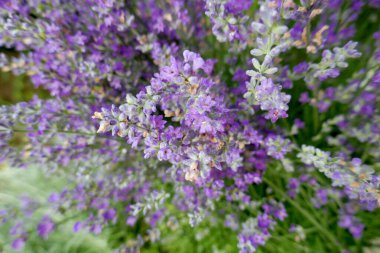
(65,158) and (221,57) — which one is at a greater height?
(221,57)

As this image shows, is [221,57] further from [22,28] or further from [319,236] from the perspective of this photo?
[319,236]

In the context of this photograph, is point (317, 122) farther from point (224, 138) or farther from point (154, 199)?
point (154, 199)

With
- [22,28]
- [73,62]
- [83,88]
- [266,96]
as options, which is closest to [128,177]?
[83,88]

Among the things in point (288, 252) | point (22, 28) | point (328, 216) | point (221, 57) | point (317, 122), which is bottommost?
point (288, 252)

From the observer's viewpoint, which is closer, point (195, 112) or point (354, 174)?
point (195, 112)

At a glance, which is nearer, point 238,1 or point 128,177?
point 238,1

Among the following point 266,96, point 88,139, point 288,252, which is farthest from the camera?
point 288,252

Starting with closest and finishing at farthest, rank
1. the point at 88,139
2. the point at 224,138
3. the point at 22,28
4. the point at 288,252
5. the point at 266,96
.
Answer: the point at 266,96 < the point at 224,138 < the point at 22,28 < the point at 88,139 < the point at 288,252
